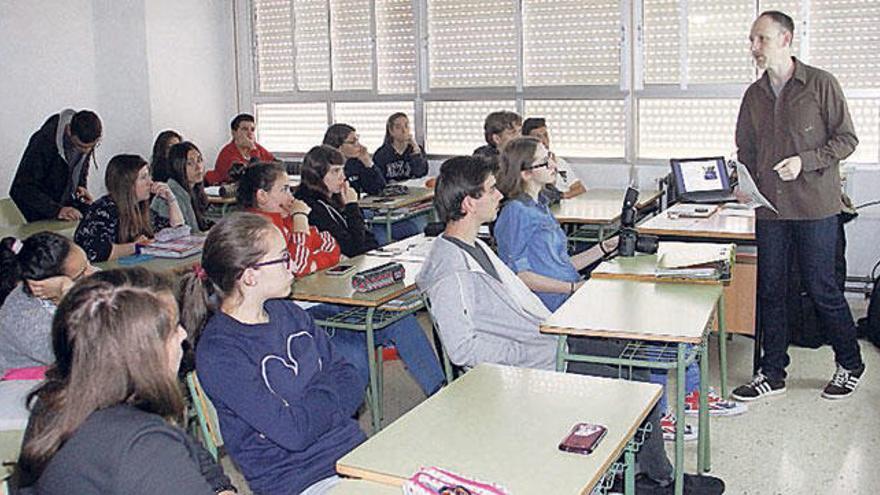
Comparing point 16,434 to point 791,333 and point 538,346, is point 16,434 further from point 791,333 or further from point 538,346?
point 791,333

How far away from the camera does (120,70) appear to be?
748cm

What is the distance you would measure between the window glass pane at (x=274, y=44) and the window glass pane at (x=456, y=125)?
145 centimetres

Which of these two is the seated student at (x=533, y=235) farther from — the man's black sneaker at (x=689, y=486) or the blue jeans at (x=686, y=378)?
the man's black sneaker at (x=689, y=486)

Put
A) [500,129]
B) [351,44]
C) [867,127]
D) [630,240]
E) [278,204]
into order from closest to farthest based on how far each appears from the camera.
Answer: [630,240] → [278,204] → [867,127] → [500,129] → [351,44]

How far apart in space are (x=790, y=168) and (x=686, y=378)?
0.99 metres

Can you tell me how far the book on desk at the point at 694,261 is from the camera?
3543 millimetres

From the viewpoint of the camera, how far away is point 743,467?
3600mm

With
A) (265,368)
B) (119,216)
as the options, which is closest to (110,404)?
(265,368)

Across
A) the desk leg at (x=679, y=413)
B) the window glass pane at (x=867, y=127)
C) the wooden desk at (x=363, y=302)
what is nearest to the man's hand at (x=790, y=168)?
the desk leg at (x=679, y=413)

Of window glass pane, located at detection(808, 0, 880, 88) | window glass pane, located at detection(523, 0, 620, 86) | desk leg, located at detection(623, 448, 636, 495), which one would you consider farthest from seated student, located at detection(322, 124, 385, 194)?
desk leg, located at detection(623, 448, 636, 495)

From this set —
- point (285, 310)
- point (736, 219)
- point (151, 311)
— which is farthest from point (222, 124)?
point (151, 311)

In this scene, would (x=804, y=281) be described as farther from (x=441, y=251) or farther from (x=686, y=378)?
(x=441, y=251)

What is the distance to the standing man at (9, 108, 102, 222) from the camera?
17.9 ft

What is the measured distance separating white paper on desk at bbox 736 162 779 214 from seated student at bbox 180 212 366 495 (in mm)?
2168
